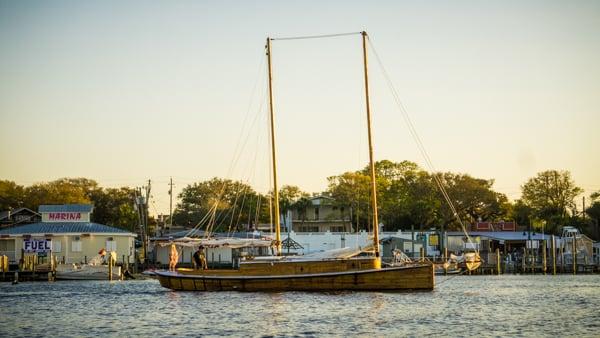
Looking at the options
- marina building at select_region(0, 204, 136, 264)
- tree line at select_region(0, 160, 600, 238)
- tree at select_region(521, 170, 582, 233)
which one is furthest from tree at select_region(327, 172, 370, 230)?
marina building at select_region(0, 204, 136, 264)

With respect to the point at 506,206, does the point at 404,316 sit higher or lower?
lower

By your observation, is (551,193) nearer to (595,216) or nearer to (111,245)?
(595,216)

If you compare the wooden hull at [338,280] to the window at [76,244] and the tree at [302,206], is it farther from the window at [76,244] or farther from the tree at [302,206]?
the tree at [302,206]

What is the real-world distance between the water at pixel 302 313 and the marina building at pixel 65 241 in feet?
72.4

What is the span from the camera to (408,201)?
10794 cm

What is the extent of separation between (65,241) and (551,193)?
2777 inches

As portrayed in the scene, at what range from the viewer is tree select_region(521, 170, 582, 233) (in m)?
114

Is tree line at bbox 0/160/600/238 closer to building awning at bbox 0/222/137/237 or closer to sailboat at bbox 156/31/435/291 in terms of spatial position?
building awning at bbox 0/222/137/237

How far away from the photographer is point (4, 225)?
311ft

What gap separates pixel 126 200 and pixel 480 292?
82376 millimetres

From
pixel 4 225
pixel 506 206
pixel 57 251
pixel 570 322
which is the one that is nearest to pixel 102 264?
pixel 57 251

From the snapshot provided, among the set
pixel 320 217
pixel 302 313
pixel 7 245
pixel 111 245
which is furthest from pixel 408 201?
pixel 302 313

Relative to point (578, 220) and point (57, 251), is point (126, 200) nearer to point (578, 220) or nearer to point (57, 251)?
point (57, 251)

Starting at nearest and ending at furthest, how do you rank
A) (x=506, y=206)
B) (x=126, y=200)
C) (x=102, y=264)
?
1. (x=102, y=264)
2. (x=506, y=206)
3. (x=126, y=200)
